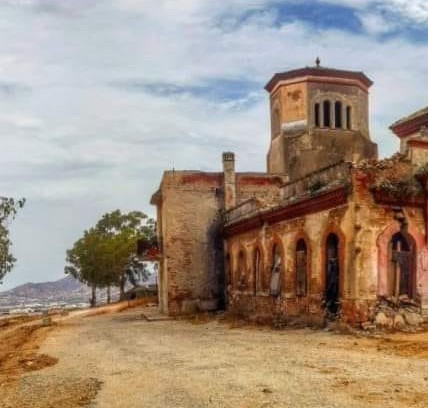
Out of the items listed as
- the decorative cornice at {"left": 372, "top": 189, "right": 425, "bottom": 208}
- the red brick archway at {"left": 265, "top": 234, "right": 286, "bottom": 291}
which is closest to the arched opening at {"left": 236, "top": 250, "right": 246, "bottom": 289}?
the red brick archway at {"left": 265, "top": 234, "right": 286, "bottom": 291}

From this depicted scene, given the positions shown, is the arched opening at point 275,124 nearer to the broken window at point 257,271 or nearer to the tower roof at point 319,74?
the tower roof at point 319,74

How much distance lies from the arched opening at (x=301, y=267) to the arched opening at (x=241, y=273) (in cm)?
Answer: 546

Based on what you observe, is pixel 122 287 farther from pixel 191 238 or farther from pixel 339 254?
pixel 339 254

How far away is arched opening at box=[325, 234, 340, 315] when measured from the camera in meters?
18.3

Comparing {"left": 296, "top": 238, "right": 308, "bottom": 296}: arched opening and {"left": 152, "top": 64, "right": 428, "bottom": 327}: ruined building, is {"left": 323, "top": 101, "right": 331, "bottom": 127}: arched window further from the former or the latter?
{"left": 296, "top": 238, "right": 308, "bottom": 296}: arched opening

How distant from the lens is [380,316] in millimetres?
16906

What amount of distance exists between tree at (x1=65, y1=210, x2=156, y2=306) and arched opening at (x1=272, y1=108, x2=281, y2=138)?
53.3ft

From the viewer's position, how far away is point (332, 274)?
60.7 feet

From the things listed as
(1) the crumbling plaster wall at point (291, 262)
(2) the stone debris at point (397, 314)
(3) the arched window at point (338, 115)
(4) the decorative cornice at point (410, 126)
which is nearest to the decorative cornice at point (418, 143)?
(1) the crumbling plaster wall at point (291, 262)

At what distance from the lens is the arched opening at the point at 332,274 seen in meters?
18.3

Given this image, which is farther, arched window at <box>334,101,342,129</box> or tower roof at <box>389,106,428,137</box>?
arched window at <box>334,101,342,129</box>

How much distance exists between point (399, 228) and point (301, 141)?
14.5 metres

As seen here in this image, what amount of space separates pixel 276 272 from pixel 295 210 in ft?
9.59

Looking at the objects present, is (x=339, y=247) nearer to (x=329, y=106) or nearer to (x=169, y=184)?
(x=169, y=184)
